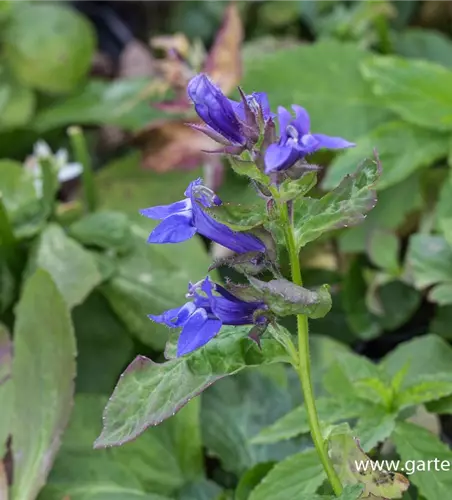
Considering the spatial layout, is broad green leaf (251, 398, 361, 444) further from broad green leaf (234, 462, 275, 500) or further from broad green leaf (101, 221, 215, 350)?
broad green leaf (101, 221, 215, 350)

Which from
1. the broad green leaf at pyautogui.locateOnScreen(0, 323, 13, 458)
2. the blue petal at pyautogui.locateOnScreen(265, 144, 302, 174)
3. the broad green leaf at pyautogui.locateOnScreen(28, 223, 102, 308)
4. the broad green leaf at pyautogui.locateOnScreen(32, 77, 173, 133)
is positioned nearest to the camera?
the blue petal at pyautogui.locateOnScreen(265, 144, 302, 174)

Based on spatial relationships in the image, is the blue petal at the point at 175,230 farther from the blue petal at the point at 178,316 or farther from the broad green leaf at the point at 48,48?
the broad green leaf at the point at 48,48

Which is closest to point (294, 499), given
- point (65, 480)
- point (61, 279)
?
point (65, 480)

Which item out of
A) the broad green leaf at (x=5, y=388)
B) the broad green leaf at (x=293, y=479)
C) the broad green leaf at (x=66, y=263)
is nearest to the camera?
the broad green leaf at (x=293, y=479)

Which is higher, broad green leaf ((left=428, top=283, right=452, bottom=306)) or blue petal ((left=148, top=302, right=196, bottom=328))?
blue petal ((left=148, top=302, right=196, bottom=328))

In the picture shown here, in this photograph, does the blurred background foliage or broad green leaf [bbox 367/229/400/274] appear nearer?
the blurred background foliage

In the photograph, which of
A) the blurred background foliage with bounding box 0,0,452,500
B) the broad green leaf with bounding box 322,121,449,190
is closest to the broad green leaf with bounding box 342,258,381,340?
the blurred background foliage with bounding box 0,0,452,500

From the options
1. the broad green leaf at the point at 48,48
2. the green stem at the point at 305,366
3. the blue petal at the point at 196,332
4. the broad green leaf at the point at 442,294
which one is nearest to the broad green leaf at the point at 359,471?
the green stem at the point at 305,366
